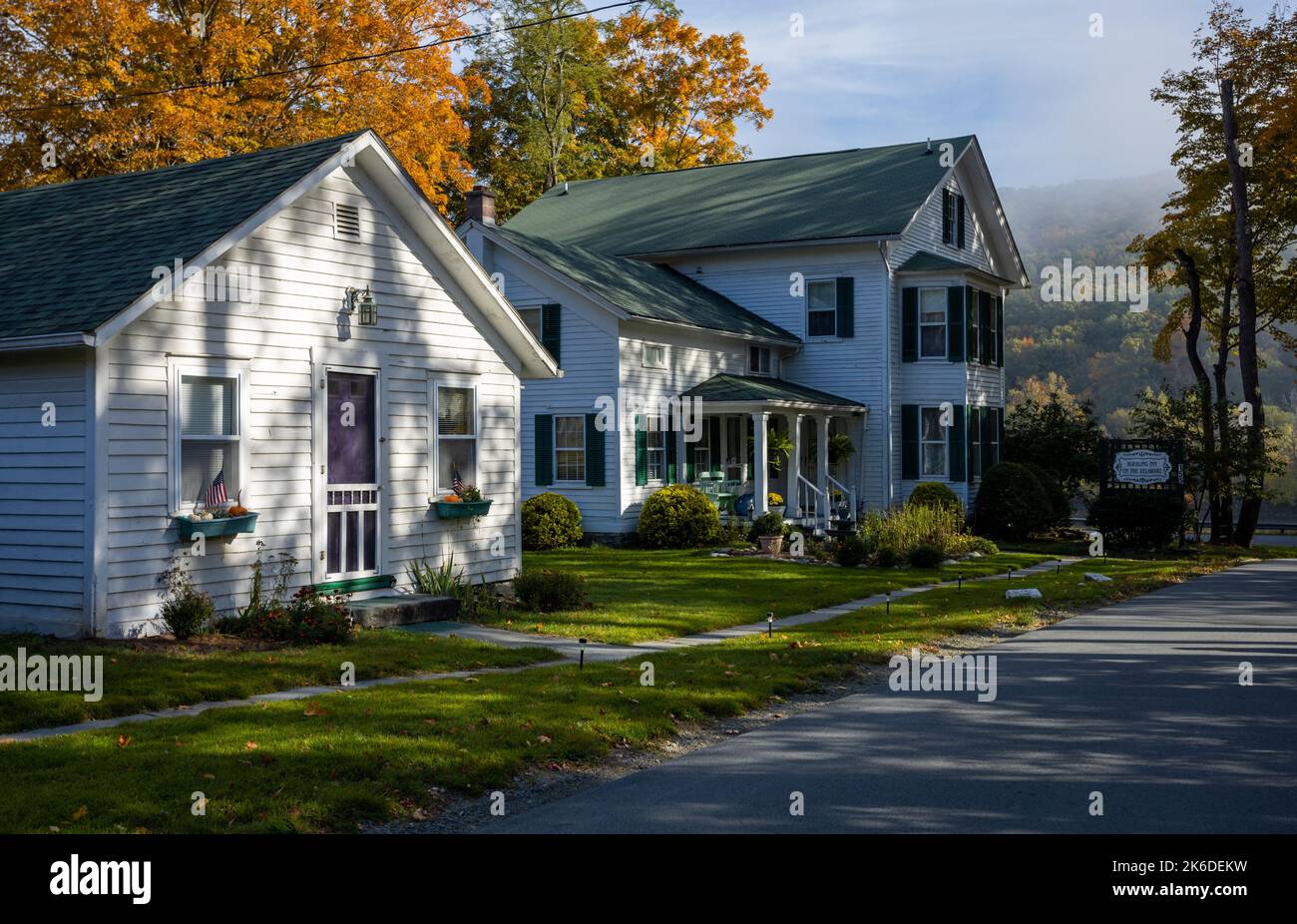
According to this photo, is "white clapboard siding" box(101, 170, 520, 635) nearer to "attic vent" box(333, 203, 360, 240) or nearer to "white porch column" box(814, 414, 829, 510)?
"attic vent" box(333, 203, 360, 240)

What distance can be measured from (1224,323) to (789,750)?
32.2m

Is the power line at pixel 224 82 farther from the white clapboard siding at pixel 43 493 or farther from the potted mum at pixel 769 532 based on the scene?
the white clapboard siding at pixel 43 493

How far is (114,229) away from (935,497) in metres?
19.8

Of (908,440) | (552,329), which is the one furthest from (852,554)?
(908,440)

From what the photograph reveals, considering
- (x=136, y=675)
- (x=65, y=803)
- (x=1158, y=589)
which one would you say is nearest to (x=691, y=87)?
(x=1158, y=589)

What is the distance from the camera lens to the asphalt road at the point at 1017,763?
265 inches

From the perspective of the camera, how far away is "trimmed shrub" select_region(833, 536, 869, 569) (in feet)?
73.2

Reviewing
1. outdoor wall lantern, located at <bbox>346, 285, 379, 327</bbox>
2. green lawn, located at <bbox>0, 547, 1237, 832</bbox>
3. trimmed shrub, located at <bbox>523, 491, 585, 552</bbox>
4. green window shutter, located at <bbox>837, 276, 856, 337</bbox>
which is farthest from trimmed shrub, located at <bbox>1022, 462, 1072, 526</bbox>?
outdoor wall lantern, located at <bbox>346, 285, 379, 327</bbox>

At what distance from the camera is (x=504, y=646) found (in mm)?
12820

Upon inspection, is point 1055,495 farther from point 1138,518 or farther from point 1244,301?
point 1244,301

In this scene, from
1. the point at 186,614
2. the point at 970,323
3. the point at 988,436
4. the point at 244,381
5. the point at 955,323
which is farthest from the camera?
the point at 988,436

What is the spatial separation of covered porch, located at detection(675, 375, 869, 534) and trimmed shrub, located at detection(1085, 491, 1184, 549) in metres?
5.73

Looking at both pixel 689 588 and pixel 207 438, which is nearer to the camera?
pixel 207 438
